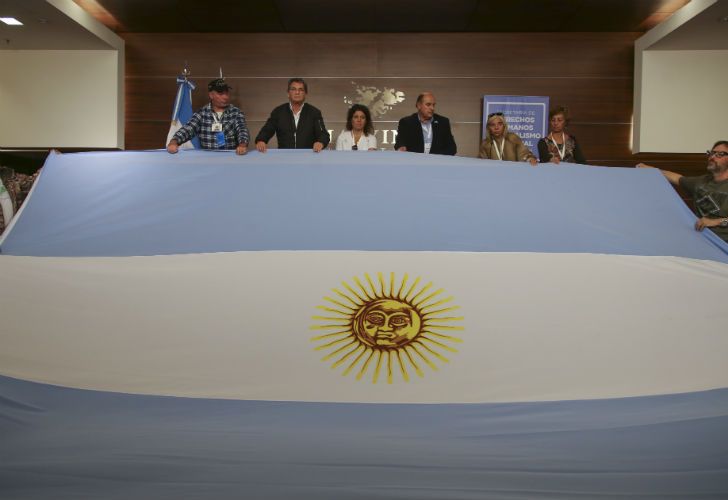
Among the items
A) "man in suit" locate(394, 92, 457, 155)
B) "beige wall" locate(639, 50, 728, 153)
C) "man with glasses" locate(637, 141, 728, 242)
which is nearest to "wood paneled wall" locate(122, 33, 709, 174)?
"beige wall" locate(639, 50, 728, 153)

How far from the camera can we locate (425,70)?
6633mm

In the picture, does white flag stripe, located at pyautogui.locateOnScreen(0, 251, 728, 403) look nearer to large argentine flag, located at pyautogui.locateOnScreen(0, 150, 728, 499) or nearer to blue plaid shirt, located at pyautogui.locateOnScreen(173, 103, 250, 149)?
large argentine flag, located at pyautogui.locateOnScreen(0, 150, 728, 499)

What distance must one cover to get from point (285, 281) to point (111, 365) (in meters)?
0.69

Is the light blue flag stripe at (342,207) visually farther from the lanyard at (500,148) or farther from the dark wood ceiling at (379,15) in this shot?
the dark wood ceiling at (379,15)

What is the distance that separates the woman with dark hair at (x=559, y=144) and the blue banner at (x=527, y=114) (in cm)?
240

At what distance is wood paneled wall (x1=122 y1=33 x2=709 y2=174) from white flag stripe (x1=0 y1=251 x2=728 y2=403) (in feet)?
14.2

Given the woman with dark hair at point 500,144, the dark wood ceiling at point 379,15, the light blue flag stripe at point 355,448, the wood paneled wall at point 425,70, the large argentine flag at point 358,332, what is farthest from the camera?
the wood paneled wall at point 425,70

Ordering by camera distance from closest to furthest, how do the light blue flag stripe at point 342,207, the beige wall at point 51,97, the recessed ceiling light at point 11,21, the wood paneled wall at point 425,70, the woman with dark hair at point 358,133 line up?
the light blue flag stripe at point 342,207 < the woman with dark hair at point 358,133 < the recessed ceiling light at point 11,21 < the beige wall at point 51,97 < the wood paneled wall at point 425,70

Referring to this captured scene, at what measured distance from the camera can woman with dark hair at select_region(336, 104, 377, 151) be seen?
412 cm

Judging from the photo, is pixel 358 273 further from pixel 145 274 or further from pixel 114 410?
pixel 114 410

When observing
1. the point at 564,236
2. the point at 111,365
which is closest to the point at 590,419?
the point at 564,236

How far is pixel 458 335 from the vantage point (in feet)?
7.71

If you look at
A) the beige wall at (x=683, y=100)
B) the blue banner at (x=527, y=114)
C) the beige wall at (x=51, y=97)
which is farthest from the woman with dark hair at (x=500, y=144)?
the beige wall at (x=51, y=97)

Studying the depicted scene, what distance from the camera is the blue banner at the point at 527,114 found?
21.5 feet
